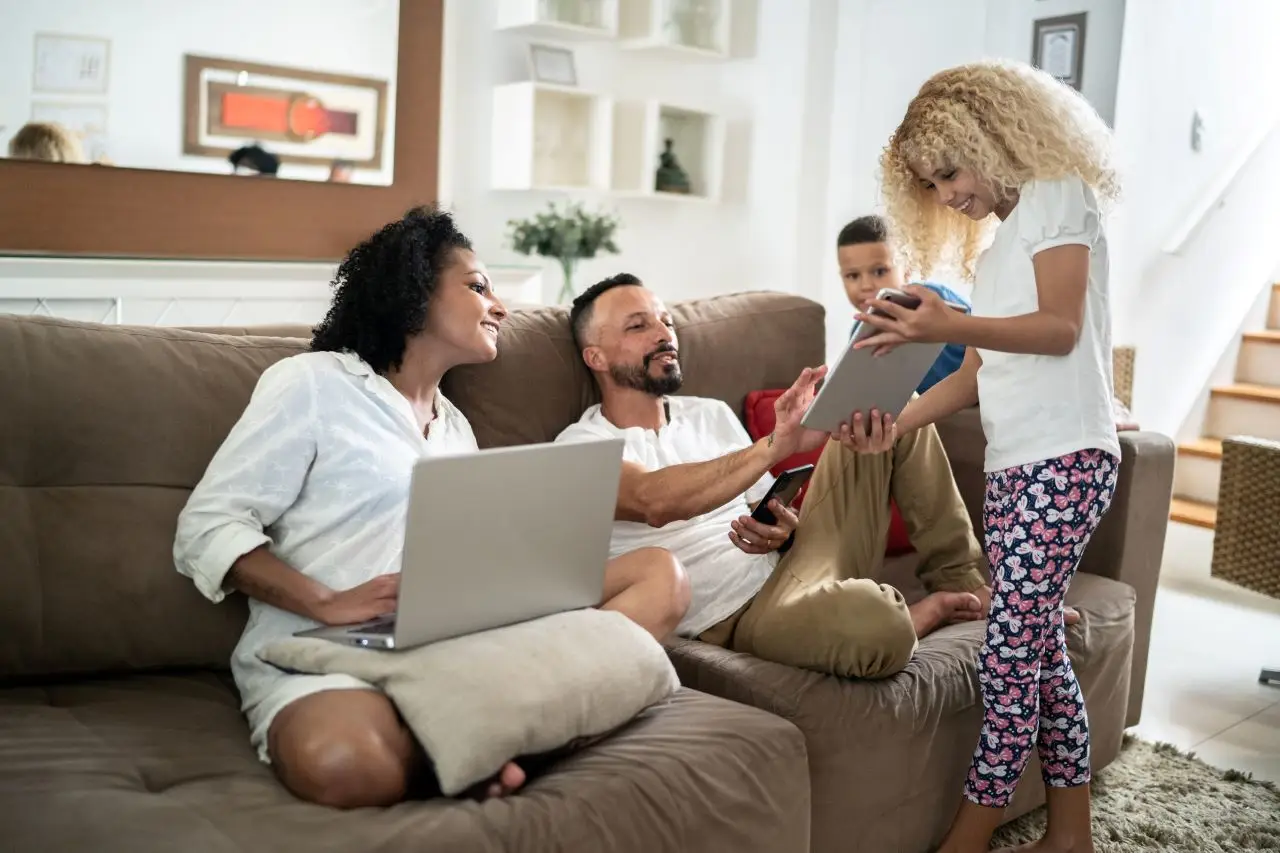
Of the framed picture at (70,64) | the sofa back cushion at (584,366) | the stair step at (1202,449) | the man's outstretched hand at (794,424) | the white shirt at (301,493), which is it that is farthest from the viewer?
the stair step at (1202,449)

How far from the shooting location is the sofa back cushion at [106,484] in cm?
164

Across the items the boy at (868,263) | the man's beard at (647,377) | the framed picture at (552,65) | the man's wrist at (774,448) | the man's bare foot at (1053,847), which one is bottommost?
the man's bare foot at (1053,847)

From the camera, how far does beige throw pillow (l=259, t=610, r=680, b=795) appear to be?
4.47 feet

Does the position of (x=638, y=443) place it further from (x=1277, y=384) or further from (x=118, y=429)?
(x=1277, y=384)

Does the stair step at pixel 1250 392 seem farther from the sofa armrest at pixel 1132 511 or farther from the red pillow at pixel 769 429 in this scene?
the red pillow at pixel 769 429

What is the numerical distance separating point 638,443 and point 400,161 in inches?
93.9

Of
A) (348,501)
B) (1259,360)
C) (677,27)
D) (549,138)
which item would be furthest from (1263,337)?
(348,501)

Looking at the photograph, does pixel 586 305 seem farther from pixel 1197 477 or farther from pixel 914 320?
pixel 1197 477

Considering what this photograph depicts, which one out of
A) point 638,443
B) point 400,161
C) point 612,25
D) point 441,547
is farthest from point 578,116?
point 441,547

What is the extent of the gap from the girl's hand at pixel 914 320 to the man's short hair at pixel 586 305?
701mm

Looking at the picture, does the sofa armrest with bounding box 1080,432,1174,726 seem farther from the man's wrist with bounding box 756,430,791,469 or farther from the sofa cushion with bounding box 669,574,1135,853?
the man's wrist with bounding box 756,430,791,469

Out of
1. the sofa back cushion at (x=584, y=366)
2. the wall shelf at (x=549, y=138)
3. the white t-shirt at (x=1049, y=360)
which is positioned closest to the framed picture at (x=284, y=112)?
the wall shelf at (x=549, y=138)

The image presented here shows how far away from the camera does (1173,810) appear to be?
2191 millimetres

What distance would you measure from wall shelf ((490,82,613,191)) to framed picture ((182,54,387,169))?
1.64ft
